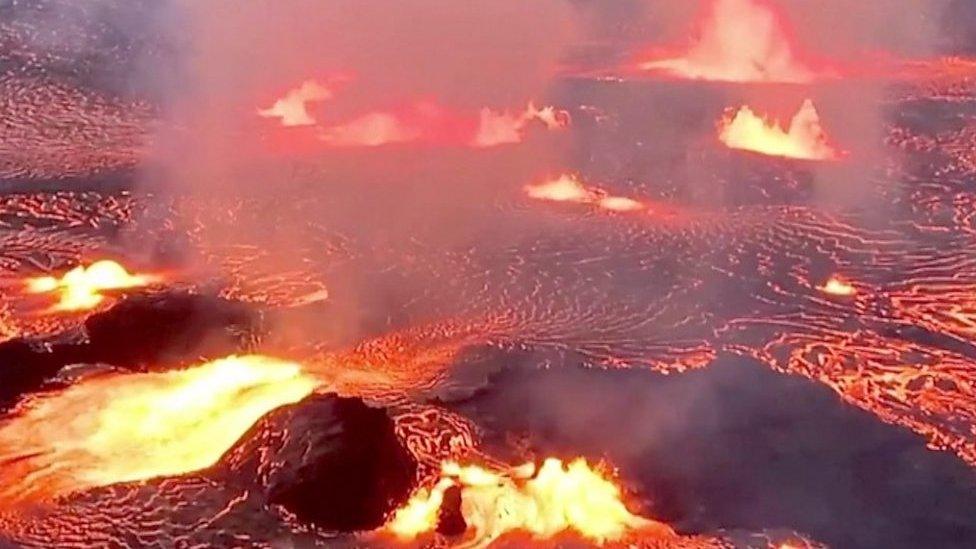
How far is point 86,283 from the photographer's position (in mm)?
8773

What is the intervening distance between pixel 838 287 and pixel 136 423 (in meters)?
5.01

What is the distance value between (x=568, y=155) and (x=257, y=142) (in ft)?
10.7

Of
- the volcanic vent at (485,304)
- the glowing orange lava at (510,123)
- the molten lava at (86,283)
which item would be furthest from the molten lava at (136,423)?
the glowing orange lava at (510,123)

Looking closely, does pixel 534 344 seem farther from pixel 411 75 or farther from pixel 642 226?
pixel 411 75

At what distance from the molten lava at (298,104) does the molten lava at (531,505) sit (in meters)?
7.55

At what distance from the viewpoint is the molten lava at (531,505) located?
5.75 metres

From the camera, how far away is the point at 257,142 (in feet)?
40.2

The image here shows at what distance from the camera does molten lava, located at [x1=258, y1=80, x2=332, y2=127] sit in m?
13.1

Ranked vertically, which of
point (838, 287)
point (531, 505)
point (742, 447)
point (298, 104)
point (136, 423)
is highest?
point (298, 104)

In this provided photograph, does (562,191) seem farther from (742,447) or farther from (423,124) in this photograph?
(742,447)

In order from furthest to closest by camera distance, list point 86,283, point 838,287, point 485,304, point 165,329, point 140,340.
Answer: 1. point 86,283
2. point 838,287
3. point 485,304
4. point 165,329
5. point 140,340

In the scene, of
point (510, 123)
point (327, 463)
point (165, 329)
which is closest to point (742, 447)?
point (327, 463)

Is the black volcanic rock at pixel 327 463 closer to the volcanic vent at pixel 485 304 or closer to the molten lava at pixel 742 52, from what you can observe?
the volcanic vent at pixel 485 304

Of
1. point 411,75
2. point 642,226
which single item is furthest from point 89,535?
point 411,75
